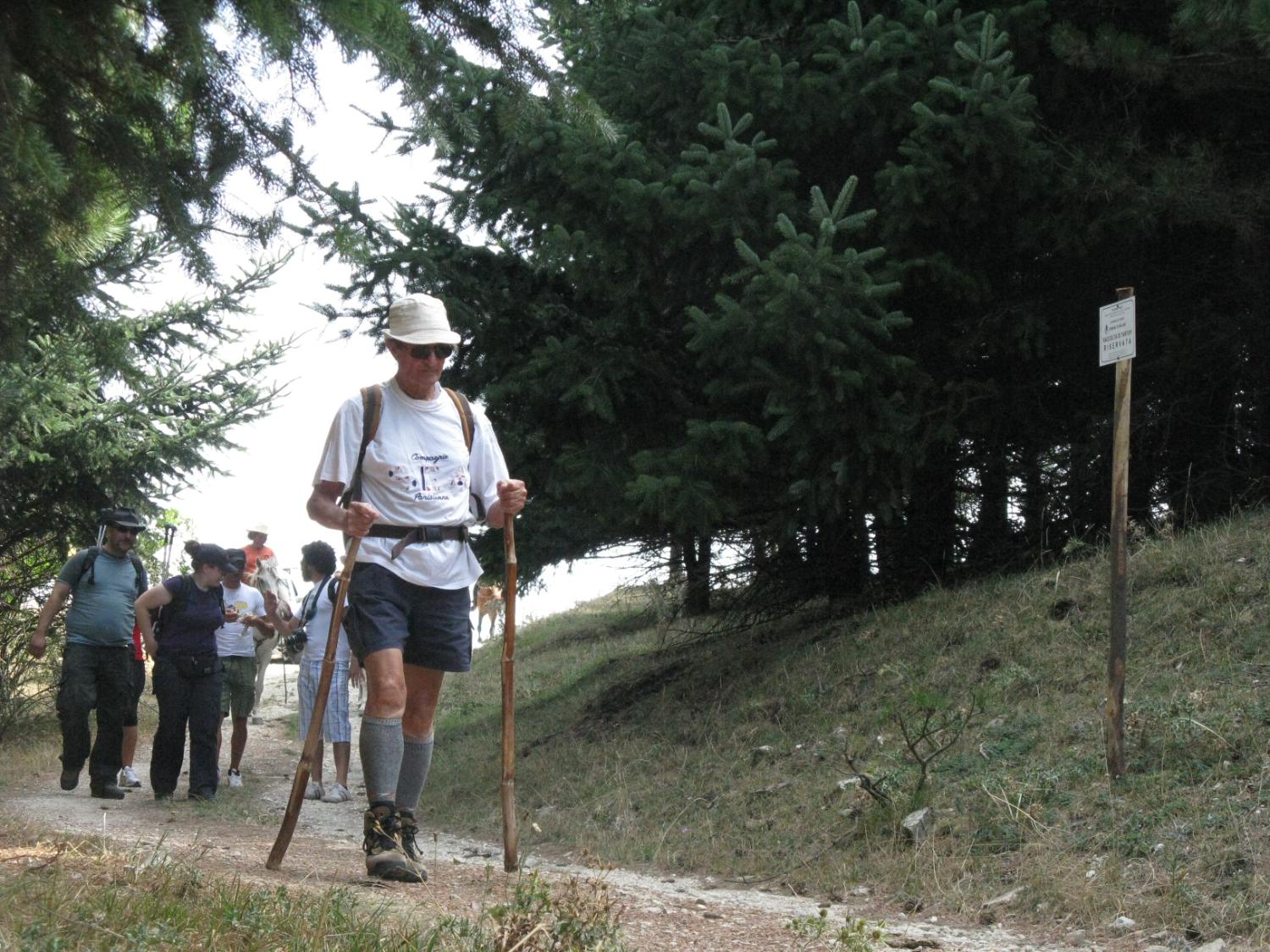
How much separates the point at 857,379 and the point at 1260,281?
11.1ft

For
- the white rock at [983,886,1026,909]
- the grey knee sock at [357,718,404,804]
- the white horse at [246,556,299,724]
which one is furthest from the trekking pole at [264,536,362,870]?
the white horse at [246,556,299,724]

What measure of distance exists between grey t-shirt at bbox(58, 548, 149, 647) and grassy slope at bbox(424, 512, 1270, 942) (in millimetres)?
2675

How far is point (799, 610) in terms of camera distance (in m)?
12.8

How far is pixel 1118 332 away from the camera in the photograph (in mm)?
7430

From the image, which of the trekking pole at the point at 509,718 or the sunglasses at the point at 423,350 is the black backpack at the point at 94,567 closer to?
the trekking pole at the point at 509,718

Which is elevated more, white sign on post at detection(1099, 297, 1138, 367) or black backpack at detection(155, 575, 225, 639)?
white sign on post at detection(1099, 297, 1138, 367)

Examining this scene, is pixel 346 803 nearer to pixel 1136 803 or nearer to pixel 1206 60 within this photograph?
pixel 1136 803

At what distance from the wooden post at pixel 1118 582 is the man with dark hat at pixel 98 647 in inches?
275

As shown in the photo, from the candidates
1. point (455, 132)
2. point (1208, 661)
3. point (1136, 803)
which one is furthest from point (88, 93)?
point (1208, 661)

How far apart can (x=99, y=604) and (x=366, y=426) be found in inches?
219

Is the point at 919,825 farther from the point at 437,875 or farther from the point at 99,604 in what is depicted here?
the point at 99,604

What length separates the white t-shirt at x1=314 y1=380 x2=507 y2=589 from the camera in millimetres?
5840

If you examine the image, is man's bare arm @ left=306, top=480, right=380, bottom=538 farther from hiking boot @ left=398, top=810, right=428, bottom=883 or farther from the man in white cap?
hiking boot @ left=398, top=810, right=428, bottom=883

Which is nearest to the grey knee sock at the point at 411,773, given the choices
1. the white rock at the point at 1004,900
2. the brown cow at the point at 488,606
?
the white rock at the point at 1004,900
